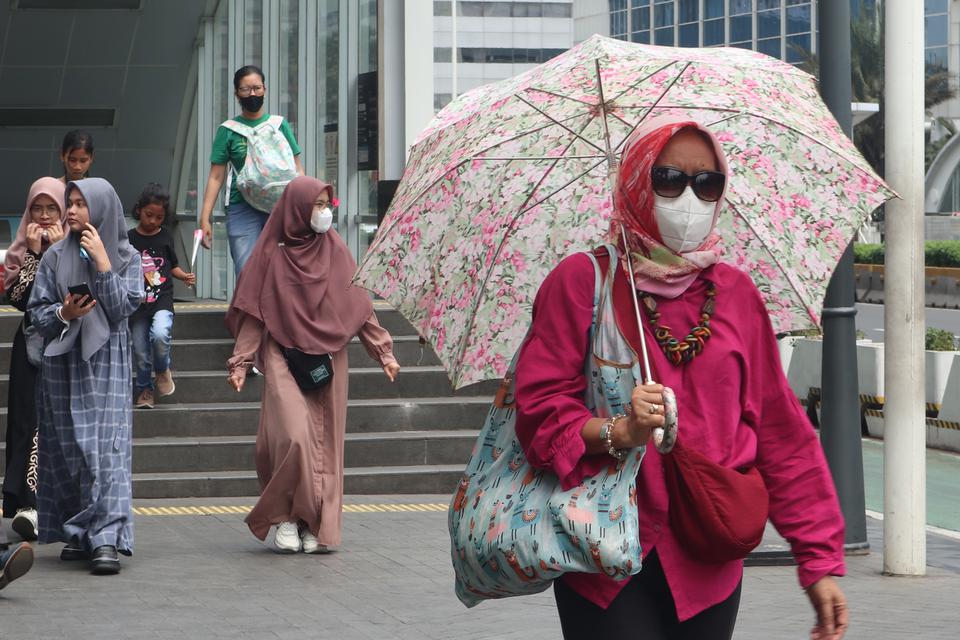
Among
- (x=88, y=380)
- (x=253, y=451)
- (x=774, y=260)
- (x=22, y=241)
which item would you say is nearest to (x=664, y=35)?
(x=253, y=451)

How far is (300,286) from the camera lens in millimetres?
8516

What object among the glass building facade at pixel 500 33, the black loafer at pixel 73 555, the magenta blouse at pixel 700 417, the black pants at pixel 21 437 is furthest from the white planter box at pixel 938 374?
the glass building facade at pixel 500 33

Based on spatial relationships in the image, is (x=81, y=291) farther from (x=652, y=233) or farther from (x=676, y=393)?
(x=676, y=393)

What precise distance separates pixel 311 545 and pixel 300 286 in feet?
4.29

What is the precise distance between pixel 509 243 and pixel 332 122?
37.9 ft

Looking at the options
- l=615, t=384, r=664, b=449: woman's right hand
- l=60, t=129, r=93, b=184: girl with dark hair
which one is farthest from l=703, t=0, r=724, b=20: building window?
l=615, t=384, r=664, b=449: woman's right hand

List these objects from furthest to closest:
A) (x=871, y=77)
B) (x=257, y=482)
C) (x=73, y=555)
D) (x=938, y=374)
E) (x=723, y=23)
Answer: (x=723, y=23) < (x=871, y=77) < (x=938, y=374) < (x=257, y=482) < (x=73, y=555)

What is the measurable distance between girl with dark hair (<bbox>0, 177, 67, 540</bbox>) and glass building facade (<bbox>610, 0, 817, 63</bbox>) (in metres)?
81.6

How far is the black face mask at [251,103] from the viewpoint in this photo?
10.9m

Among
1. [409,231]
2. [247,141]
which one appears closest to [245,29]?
[247,141]

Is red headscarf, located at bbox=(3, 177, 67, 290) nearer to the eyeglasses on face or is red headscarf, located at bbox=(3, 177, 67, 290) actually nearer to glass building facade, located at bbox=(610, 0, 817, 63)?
the eyeglasses on face

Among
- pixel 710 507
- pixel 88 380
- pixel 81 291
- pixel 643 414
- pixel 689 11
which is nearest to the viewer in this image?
pixel 643 414

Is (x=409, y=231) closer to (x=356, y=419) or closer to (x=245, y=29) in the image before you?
(x=356, y=419)

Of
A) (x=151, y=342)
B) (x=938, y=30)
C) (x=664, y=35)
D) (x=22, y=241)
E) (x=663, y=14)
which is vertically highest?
(x=663, y=14)
